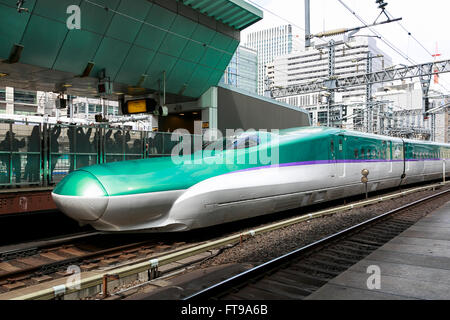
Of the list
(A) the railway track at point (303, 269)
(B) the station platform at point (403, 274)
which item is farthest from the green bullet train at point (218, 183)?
(B) the station platform at point (403, 274)

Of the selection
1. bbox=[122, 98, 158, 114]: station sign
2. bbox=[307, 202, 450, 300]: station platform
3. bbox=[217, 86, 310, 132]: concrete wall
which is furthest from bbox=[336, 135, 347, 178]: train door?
bbox=[217, 86, 310, 132]: concrete wall

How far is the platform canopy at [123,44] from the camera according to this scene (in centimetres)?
1042

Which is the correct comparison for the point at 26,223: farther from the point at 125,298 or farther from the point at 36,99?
the point at 36,99

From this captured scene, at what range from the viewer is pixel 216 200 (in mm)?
7199

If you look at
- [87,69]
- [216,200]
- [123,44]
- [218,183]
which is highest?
[123,44]

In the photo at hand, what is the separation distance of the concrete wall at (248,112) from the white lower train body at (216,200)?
734 cm

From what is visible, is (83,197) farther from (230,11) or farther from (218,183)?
(230,11)

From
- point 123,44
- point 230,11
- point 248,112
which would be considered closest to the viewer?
point 123,44

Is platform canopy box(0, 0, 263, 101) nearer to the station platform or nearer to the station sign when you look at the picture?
the station sign

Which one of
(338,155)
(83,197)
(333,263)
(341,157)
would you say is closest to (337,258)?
(333,263)

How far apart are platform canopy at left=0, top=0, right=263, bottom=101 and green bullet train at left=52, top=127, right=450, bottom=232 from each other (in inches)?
212

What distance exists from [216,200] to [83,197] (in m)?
2.44

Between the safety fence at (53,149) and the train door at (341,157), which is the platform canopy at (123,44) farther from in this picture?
the train door at (341,157)
